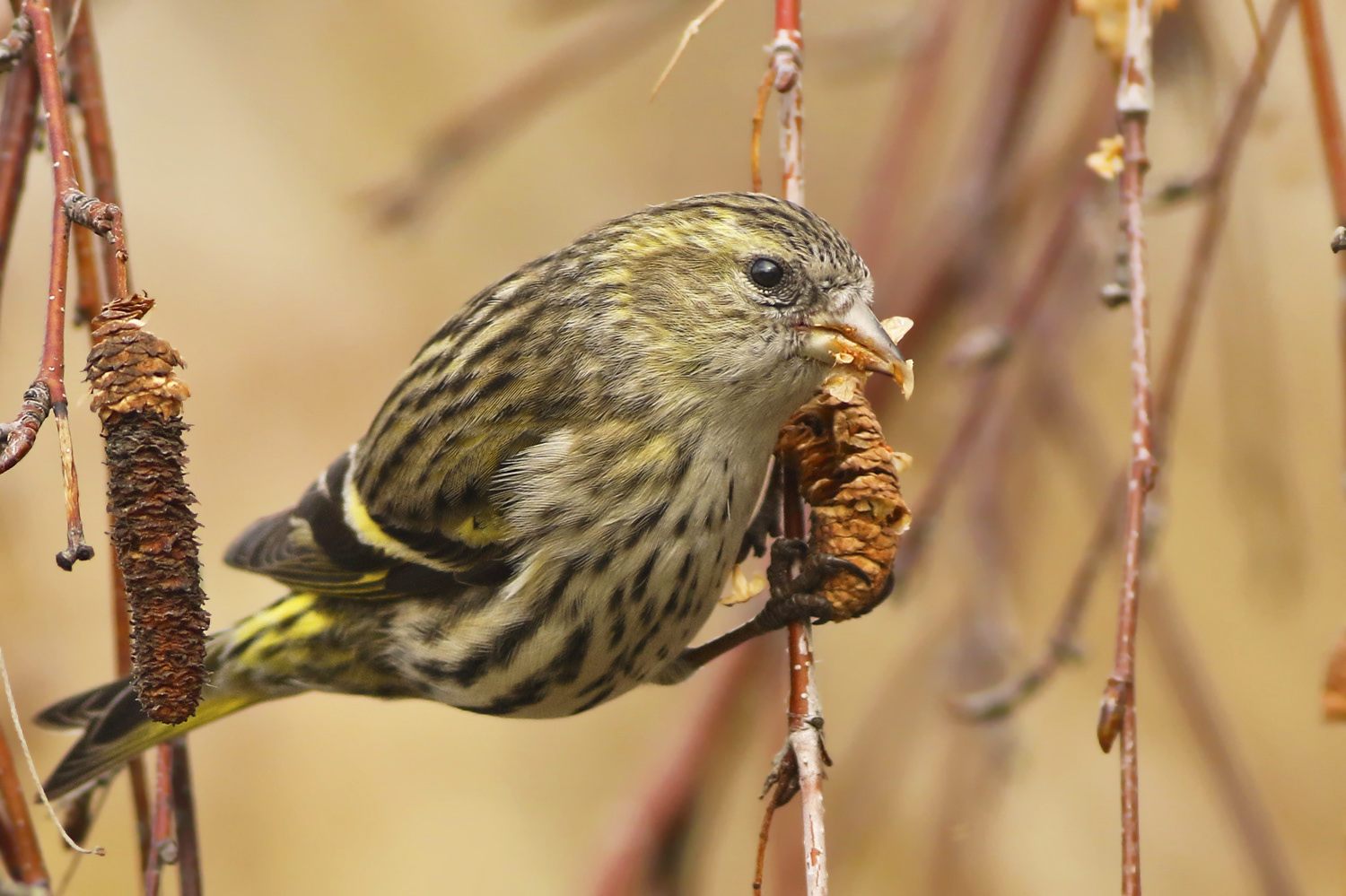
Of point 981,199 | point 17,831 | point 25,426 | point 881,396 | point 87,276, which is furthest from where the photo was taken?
point 981,199

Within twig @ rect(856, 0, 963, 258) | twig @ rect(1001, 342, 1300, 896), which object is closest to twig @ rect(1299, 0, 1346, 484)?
twig @ rect(1001, 342, 1300, 896)

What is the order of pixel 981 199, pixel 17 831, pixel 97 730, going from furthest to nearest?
1. pixel 981 199
2. pixel 97 730
3. pixel 17 831

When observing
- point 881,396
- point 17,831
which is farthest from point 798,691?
point 881,396

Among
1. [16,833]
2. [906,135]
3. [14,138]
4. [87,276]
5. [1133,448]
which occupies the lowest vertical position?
[16,833]

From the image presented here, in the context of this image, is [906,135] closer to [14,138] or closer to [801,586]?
[801,586]

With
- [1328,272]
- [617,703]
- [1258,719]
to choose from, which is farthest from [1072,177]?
[617,703]

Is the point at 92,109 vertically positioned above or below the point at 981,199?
below

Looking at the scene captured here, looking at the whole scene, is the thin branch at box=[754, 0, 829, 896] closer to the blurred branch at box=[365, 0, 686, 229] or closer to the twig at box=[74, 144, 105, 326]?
the twig at box=[74, 144, 105, 326]
